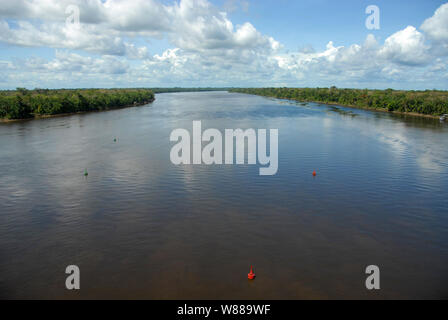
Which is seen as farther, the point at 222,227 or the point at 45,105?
the point at 45,105

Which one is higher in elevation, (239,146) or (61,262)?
(239,146)

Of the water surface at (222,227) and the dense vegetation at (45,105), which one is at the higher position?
the dense vegetation at (45,105)

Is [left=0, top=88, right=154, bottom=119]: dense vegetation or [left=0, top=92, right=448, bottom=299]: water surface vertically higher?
[left=0, top=88, right=154, bottom=119]: dense vegetation

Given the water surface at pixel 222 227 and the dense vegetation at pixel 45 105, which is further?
the dense vegetation at pixel 45 105

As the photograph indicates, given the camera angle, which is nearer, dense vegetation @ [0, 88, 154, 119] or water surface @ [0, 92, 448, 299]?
water surface @ [0, 92, 448, 299]

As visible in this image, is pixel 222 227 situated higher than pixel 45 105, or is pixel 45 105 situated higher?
pixel 45 105
